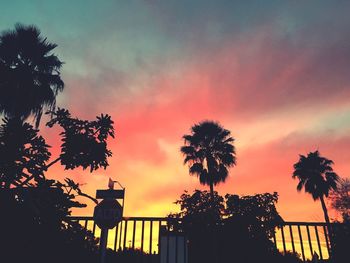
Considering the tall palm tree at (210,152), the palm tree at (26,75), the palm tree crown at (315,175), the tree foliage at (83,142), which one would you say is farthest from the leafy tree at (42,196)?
the palm tree crown at (315,175)

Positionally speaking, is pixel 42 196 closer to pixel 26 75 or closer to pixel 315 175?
pixel 26 75

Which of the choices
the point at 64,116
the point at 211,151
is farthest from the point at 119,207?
the point at 211,151

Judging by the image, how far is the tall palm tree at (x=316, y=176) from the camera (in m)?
31.2

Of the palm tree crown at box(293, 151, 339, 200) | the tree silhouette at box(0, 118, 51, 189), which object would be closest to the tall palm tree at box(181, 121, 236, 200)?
the palm tree crown at box(293, 151, 339, 200)

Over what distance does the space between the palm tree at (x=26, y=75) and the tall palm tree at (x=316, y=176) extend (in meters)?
28.3

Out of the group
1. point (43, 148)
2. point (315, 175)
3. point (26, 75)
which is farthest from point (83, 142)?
point (315, 175)

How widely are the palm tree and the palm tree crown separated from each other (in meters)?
28.3

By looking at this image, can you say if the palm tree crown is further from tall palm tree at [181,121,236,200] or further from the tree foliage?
the tree foliage

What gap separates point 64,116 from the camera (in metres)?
7.86

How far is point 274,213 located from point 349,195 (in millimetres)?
29694

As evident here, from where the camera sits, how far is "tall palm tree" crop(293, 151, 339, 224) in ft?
103

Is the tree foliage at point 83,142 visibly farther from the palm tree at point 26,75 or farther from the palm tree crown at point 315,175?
the palm tree crown at point 315,175

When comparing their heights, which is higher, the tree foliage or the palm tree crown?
the palm tree crown

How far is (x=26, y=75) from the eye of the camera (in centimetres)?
1540
